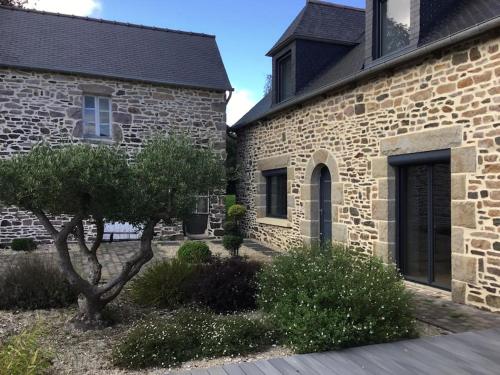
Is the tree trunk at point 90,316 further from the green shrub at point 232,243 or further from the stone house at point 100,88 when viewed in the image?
the stone house at point 100,88

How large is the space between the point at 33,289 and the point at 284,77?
782 centimetres

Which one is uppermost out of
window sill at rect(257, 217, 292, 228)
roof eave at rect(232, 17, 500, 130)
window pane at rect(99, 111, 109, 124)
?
window pane at rect(99, 111, 109, 124)

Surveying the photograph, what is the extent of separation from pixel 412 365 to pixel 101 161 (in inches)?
130

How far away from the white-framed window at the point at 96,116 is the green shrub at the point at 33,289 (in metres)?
6.24

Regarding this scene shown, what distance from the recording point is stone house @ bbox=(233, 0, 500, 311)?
203 inches

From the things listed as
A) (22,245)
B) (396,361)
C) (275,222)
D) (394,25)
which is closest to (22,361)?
(396,361)

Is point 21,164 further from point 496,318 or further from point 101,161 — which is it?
point 496,318

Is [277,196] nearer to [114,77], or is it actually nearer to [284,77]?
[284,77]

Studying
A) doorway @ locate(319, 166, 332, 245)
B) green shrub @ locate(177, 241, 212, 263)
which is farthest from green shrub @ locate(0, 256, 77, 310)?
doorway @ locate(319, 166, 332, 245)

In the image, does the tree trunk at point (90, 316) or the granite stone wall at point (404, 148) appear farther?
the granite stone wall at point (404, 148)

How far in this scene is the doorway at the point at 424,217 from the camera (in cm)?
591

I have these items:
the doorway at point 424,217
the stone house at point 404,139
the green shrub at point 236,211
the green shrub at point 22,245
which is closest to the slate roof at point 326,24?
the stone house at point 404,139

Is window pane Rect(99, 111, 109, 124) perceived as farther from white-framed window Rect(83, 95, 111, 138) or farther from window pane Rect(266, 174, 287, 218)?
window pane Rect(266, 174, 287, 218)

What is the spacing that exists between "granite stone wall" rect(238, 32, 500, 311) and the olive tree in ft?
9.58
